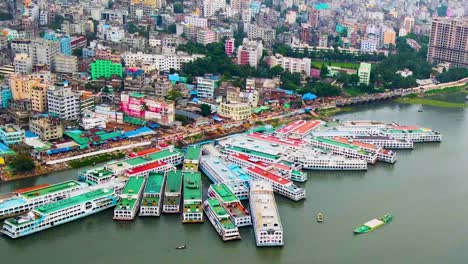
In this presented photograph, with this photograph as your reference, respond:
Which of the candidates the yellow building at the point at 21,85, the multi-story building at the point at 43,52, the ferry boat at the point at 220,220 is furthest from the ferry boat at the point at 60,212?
the multi-story building at the point at 43,52

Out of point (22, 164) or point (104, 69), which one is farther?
point (104, 69)

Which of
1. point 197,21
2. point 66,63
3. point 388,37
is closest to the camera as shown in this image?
point 66,63

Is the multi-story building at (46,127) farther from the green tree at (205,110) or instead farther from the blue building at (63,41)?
the blue building at (63,41)

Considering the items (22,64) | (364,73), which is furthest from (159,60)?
(364,73)

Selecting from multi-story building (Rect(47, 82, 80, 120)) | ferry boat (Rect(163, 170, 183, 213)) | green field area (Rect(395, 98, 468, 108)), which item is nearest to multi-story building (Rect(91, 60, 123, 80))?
multi-story building (Rect(47, 82, 80, 120))

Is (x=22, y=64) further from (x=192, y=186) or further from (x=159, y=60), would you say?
(x=192, y=186)

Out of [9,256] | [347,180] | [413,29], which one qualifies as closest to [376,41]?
[413,29]
